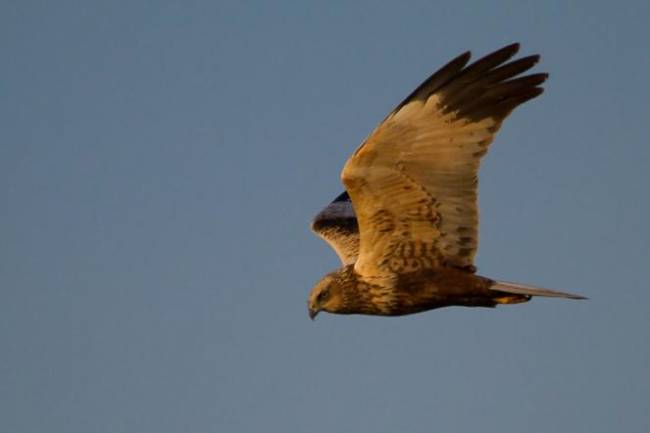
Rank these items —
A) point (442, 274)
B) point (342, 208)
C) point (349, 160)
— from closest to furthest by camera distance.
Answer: point (349, 160)
point (442, 274)
point (342, 208)

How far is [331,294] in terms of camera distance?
12781mm

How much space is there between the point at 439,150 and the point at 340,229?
12.1 ft

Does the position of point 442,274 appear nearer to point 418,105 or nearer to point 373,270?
point 373,270

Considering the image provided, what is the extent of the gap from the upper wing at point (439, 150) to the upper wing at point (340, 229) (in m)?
2.29

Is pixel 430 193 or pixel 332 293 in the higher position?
pixel 430 193

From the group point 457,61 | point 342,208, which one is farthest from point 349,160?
point 342,208

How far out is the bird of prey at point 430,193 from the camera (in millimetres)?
11633

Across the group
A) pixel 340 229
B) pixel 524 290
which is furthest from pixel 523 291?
pixel 340 229

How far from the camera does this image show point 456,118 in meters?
11.8

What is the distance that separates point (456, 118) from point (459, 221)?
1.02 metres

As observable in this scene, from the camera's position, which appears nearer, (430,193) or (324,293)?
(430,193)

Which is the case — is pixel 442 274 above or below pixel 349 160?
below

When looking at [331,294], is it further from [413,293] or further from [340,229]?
[340,229]

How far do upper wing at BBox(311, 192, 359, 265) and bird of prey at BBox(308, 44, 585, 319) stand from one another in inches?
71.0
